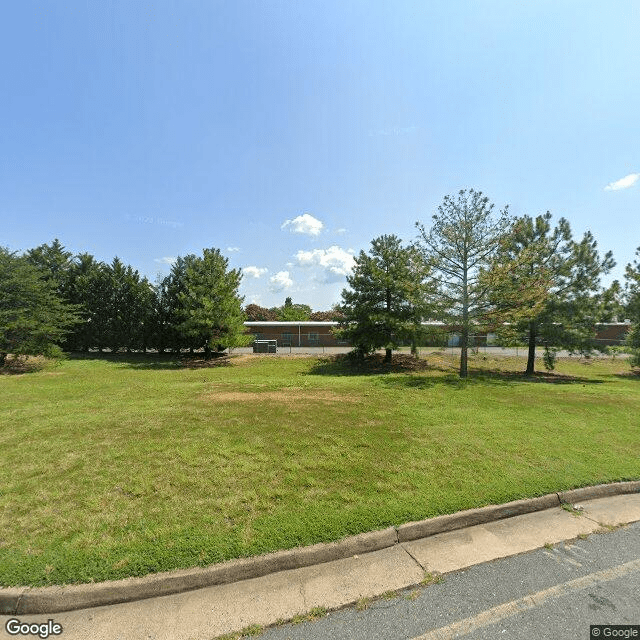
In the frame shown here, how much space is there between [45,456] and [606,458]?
9.04 m

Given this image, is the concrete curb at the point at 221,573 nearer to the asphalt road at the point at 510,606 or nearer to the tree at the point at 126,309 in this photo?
the asphalt road at the point at 510,606

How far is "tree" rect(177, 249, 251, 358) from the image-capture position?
63.9 ft

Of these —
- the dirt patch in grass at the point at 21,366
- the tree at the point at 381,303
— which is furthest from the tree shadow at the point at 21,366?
the tree at the point at 381,303

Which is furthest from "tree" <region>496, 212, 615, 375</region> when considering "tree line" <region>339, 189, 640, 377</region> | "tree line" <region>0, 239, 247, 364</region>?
"tree line" <region>0, 239, 247, 364</region>

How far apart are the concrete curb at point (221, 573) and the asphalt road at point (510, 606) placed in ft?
1.77

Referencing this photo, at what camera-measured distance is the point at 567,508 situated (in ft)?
12.8

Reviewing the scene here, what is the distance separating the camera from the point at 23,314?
16.2m

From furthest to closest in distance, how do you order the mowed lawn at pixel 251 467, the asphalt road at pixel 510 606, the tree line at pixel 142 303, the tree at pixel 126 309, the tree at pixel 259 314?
the tree at pixel 259 314, the tree at pixel 126 309, the tree line at pixel 142 303, the mowed lawn at pixel 251 467, the asphalt road at pixel 510 606

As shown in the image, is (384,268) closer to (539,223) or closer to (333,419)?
(539,223)

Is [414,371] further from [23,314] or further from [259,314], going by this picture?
[259,314]

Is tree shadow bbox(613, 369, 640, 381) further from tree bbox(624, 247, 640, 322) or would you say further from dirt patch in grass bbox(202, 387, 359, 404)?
dirt patch in grass bbox(202, 387, 359, 404)

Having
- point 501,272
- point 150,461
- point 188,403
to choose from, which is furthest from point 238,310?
point 150,461

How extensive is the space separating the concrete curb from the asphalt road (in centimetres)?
54

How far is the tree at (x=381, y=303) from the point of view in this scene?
633 inches
